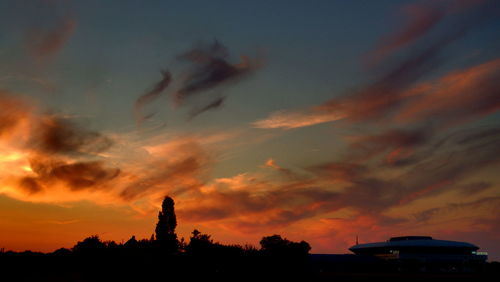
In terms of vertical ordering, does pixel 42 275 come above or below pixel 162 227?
below

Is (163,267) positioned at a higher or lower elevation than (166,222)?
lower

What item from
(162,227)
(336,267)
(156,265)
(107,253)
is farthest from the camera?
(336,267)

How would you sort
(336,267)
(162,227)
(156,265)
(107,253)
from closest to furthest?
(156,265), (107,253), (162,227), (336,267)

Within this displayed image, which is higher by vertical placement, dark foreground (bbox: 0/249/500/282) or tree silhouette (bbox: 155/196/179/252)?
tree silhouette (bbox: 155/196/179/252)

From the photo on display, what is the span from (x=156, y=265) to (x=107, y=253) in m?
8.75

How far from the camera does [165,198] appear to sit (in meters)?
127

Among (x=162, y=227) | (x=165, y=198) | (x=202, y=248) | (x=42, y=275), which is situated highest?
(x=165, y=198)

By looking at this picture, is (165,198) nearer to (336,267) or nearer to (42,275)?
(42,275)

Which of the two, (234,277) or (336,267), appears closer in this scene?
(234,277)

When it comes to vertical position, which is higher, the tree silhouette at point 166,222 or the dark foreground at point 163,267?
the tree silhouette at point 166,222

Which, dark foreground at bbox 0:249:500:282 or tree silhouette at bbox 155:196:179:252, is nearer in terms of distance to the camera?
dark foreground at bbox 0:249:500:282

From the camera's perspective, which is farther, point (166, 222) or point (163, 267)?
point (166, 222)

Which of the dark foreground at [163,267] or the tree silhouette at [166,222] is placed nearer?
the dark foreground at [163,267]

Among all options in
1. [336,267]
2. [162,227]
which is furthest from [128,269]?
[336,267]
